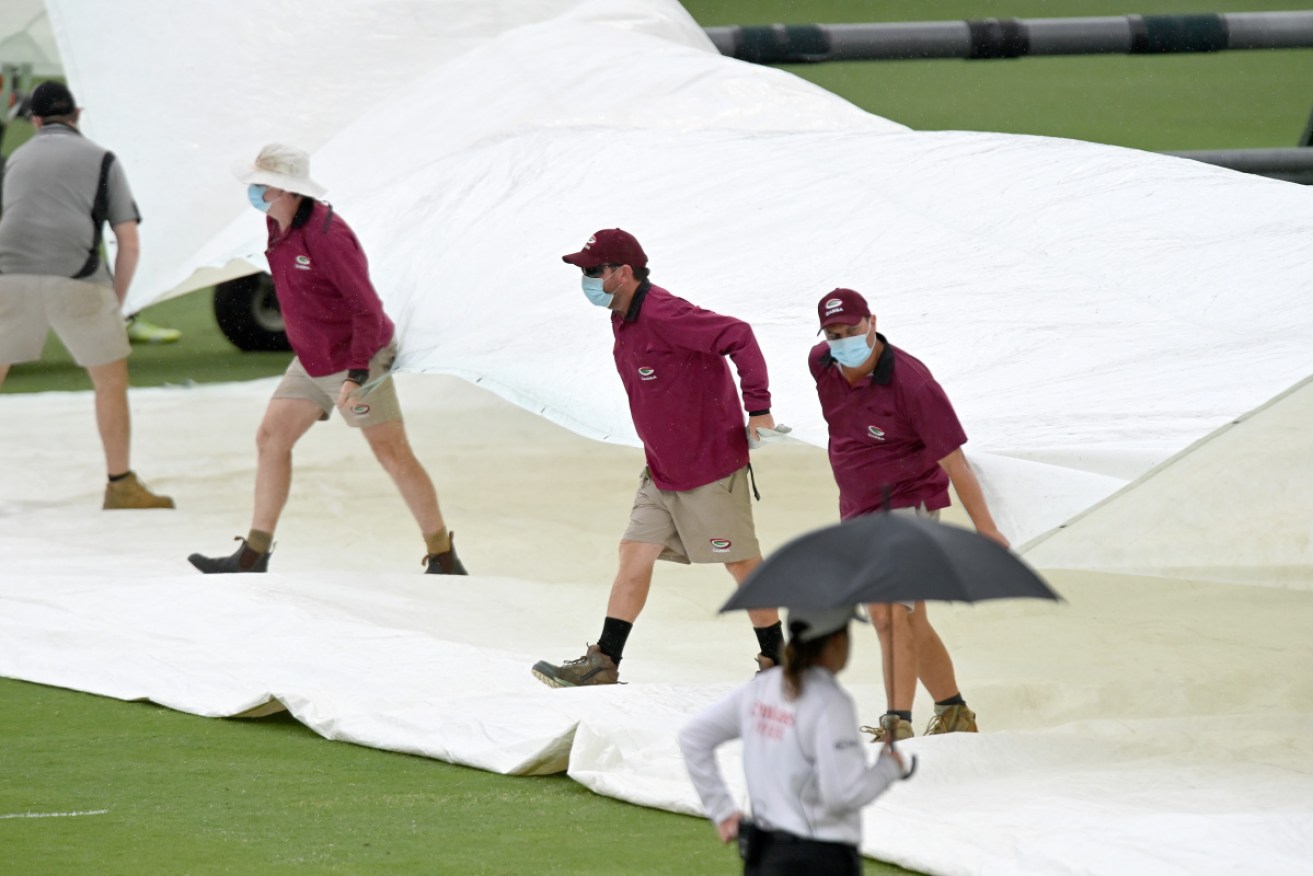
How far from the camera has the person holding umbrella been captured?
102 inches

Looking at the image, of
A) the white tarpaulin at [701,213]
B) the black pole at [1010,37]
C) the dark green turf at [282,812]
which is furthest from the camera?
the black pole at [1010,37]

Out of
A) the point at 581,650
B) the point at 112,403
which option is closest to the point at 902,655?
the point at 581,650

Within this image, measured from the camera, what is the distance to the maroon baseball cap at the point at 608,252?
16.3 feet

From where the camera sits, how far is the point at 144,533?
756 centimetres

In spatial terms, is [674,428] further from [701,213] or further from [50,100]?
[50,100]

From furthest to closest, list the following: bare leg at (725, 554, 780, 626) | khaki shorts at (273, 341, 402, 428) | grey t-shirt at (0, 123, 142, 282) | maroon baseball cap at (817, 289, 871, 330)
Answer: grey t-shirt at (0, 123, 142, 282) < khaki shorts at (273, 341, 402, 428) < bare leg at (725, 554, 780, 626) < maroon baseball cap at (817, 289, 871, 330)

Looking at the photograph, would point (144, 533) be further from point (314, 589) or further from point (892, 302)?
A: point (892, 302)

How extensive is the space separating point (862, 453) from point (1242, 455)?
0.86m

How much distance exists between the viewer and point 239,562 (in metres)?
6.52

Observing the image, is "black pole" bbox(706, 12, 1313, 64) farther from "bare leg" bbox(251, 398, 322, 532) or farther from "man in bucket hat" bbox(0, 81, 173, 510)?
Answer: "bare leg" bbox(251, 398, 322, 532)

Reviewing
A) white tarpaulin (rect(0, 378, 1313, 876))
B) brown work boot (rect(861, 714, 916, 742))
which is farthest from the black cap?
brown work boot (rect(861, 714, 916, 742))

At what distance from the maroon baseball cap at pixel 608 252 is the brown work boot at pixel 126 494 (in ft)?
11.7

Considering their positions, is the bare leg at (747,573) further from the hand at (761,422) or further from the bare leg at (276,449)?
the bare leg at (276,449)

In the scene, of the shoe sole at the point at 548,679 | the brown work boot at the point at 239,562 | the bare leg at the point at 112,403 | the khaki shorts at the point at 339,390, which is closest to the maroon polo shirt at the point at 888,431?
the shoe sole at the point at 548,679
